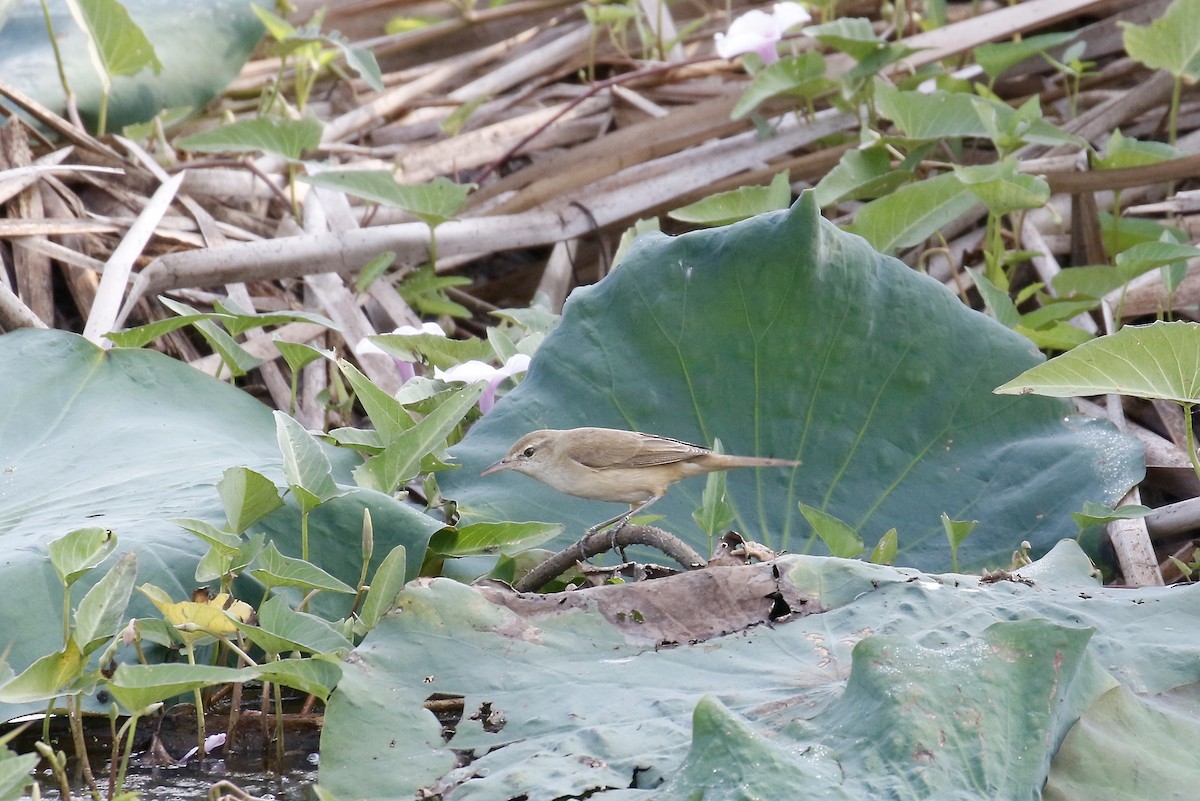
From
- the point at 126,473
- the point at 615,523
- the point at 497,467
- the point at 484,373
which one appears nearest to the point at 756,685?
the point at 615,523

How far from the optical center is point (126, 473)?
3051 millimetres

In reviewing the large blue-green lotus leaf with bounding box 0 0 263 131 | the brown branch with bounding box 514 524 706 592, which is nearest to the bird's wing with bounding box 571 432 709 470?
the brown branch with bounding box 514 524 706 592

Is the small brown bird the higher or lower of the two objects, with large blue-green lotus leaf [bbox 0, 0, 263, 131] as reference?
lower

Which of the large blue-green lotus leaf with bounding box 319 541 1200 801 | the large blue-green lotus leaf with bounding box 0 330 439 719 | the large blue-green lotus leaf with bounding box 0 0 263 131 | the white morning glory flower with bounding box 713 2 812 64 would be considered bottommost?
the large blue-green lotus leaf with bounding box 319 541 1200 801

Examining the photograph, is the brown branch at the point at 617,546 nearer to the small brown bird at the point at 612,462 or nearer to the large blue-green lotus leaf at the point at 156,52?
the small brown bird at the point at 612,462

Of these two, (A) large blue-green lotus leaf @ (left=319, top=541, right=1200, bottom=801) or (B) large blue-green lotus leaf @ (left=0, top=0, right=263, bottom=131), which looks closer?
(A) large blue-green lotus leaf @ (left=319, top=541, right=1200, bottom=801)

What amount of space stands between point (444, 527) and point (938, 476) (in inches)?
49.8

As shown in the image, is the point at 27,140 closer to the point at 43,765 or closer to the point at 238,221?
the point at 238,221

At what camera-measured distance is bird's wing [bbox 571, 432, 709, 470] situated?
11.4 feet

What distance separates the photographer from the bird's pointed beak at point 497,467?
133 inches

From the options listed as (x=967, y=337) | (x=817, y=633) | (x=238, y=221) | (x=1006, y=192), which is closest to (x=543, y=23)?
(x=238, y=221)

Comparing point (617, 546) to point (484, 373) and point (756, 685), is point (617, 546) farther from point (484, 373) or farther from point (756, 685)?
point (484, 373)

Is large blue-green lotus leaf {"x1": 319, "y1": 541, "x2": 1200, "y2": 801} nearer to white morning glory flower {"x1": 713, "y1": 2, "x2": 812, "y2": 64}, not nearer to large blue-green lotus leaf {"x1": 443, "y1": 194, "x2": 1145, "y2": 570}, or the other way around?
large blue-green lotus leaf {"x1": 443, "y1": 194, "x2": 1145, "y2": 570}

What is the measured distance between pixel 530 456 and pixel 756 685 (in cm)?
128
